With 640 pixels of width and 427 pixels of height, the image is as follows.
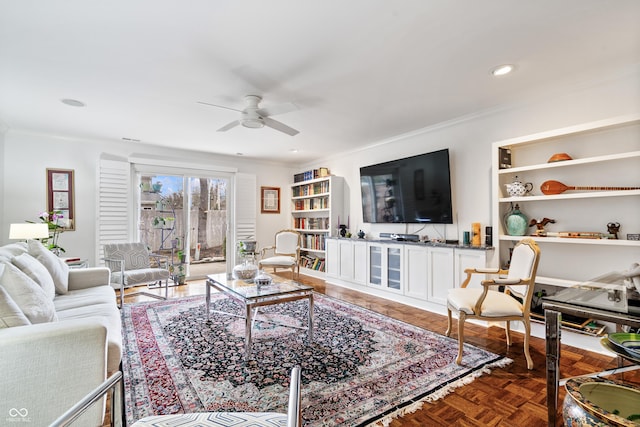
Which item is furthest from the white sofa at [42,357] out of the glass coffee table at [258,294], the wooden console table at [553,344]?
the wooden console table at [553,344]

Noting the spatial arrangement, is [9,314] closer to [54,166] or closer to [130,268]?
[130,268]

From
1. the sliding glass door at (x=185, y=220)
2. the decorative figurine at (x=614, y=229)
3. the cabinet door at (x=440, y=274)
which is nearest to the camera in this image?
the decorative figurine at (x=614, y=229)

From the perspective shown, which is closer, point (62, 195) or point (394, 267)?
point (394, 267)

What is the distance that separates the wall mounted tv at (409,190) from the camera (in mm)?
3820

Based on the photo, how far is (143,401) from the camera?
5.97 ft

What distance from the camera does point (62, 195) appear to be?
4.44 metres

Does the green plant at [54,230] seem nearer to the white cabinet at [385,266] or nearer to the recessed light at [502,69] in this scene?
the white cabinet at [385,266]

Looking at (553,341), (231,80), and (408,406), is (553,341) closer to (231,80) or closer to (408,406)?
(408,406)

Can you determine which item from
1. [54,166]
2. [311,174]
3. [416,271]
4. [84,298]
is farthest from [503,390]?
[54,166]

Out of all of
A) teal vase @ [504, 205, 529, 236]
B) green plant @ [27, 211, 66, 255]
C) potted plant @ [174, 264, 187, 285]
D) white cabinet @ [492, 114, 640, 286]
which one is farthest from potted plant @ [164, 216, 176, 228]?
teal vase @ [504, 205, 529, 236]

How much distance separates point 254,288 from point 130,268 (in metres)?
2.42

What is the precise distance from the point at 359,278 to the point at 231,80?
3.28 meters

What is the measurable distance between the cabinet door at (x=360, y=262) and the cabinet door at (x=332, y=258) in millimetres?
408

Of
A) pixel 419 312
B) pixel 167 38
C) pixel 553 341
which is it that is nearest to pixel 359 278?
pixel 419 312
